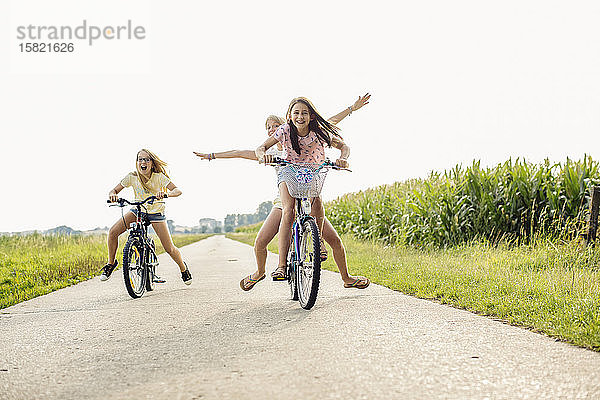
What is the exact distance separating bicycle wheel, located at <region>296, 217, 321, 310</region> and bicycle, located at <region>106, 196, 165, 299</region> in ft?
7.58

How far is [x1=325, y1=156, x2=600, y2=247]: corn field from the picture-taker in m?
12.8

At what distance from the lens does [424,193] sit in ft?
47.5

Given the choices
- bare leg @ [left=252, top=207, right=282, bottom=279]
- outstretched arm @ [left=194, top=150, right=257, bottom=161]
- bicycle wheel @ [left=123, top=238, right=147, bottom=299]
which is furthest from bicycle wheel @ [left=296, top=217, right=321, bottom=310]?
bicycle wheel @ [left=123, top=238, right=147, bottom=299]

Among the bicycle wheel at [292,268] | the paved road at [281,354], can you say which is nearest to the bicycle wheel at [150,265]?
the paved road at [281,354]

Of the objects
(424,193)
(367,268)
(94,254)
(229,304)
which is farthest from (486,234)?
(94,254)

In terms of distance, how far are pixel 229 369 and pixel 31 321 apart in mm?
3050

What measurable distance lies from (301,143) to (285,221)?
87cm

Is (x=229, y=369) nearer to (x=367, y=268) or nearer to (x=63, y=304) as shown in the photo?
(x=63, y=304)

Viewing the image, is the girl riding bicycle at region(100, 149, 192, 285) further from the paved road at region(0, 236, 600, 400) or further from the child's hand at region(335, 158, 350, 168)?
the child's hand at region(335, 158, 350, 168)

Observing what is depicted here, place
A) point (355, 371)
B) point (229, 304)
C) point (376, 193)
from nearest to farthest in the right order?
point (355, 371)
point (229, 304)
point (376, 193)

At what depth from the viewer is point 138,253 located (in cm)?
762

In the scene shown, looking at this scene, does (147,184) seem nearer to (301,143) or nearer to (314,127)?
(301,143)

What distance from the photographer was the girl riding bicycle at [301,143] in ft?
20.1

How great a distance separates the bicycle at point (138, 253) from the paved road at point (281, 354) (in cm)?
76
